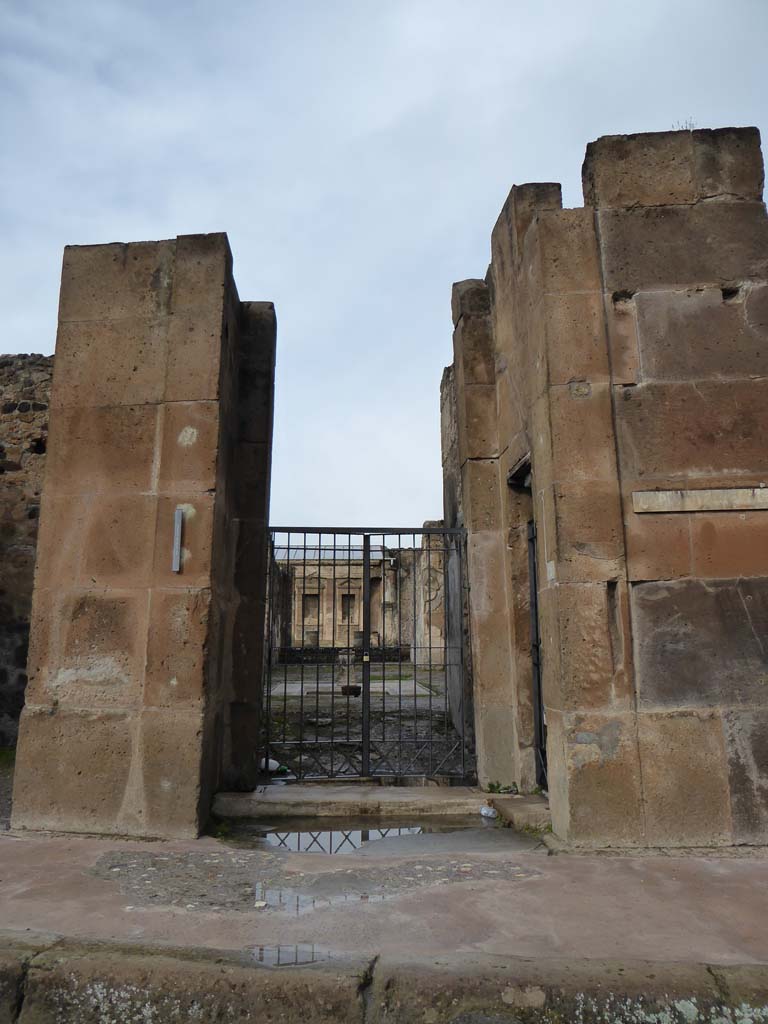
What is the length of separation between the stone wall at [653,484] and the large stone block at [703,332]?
0.01m

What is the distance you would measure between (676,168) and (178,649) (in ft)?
15.8

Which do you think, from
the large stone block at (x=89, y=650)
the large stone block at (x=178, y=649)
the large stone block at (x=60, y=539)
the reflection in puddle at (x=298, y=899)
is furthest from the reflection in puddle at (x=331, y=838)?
the large stone block at (x=60, y=539)

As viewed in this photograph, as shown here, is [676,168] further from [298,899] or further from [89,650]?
[89,650]

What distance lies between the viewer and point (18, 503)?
8062 millimetres

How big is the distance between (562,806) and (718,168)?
175 inches

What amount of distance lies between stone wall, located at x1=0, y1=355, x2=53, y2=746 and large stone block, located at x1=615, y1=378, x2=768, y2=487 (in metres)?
6.48

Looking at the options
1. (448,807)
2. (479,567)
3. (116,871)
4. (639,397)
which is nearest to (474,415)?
(479,567)

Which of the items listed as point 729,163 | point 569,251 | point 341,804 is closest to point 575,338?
point 569,251

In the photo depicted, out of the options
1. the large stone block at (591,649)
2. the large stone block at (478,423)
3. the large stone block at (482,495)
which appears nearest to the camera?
the large stone block at (591,649)

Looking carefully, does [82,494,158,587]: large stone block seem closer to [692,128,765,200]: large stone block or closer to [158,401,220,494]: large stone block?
[158,401,220,494]: large stone block

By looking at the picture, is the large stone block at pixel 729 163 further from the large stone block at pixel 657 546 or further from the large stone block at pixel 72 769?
the large stone block at pixel 72 769

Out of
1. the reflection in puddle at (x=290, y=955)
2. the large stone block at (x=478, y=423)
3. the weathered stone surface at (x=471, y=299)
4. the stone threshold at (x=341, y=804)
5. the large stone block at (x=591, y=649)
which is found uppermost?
the weathered stone surface at (x=471, y=299)

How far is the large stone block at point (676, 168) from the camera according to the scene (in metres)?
4.98

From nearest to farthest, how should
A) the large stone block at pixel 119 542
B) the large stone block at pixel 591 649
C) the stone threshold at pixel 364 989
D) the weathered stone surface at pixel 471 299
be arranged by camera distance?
1. the stone threshold at pixel 364 989
2. the large stone block at pixel 591 649
3. the large stone block at pixel 119 542
4. the weathered stone surface at pixel 471 299
